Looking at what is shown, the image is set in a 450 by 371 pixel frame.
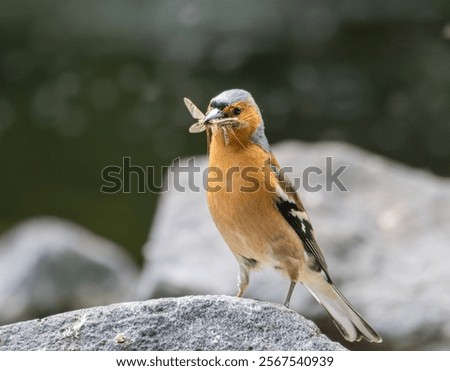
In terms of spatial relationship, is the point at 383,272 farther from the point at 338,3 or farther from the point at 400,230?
the point at 338,3

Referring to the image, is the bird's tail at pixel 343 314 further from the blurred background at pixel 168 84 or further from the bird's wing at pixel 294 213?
the blurred background at pixel 168 84

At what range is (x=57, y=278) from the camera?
907 cm

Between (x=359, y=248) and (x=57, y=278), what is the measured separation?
11.1ft

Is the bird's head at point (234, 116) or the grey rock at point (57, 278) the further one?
the grey rock at point (57, 278)

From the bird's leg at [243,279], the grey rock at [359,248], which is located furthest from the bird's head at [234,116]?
the grey rock at [359,248]

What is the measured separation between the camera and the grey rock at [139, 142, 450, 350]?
21.8ft

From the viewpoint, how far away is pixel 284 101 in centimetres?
1175

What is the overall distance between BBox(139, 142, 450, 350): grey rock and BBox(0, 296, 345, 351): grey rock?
2635mm

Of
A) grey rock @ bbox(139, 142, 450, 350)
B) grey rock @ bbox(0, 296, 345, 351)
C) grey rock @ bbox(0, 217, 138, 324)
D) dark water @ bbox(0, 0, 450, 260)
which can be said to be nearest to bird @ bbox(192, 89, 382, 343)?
grey rock @ bbox(0, 296, 345, 351)

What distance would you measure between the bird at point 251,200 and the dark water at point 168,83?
21.5 feet

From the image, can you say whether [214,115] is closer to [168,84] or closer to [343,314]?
[343,314]

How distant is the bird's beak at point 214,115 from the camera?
186 inches

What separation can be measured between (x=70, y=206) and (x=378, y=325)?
6525 millimetres

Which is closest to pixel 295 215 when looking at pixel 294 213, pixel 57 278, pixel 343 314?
pixel 294 213
